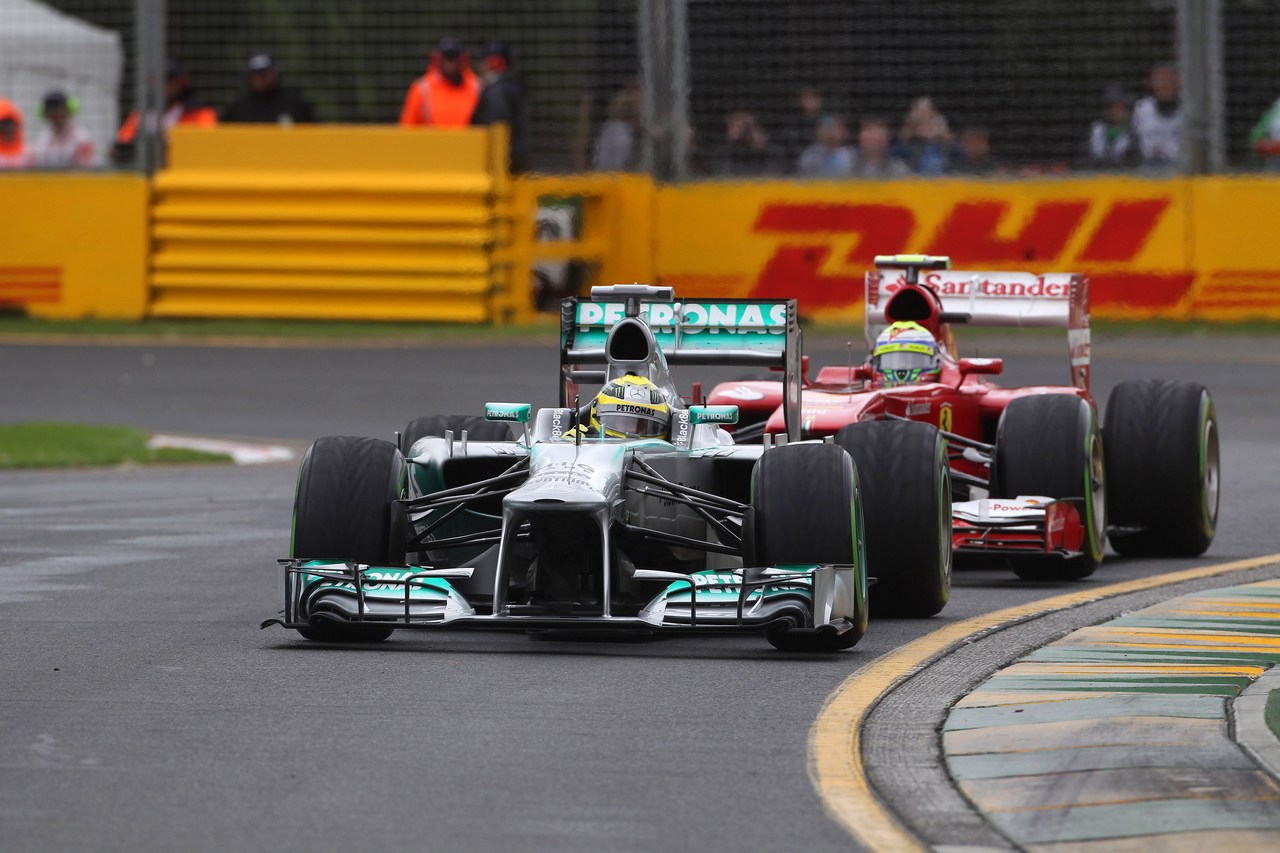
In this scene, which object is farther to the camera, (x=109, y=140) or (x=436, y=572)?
(x=109, y=140)

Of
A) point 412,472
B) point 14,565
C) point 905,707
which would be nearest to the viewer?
point 905,707

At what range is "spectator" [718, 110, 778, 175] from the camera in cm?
2317

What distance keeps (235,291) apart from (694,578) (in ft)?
50.4

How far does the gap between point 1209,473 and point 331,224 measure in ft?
40.6

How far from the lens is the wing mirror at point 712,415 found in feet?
31.3

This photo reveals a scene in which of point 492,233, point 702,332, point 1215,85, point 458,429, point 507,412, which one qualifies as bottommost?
point 458,429

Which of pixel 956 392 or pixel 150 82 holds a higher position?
pixel 150 82

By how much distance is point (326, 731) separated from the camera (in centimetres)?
698

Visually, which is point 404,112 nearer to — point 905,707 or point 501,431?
point 501,431

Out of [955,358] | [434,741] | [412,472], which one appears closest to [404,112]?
[955,358]

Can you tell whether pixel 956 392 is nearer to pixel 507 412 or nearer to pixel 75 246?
pixel 507 412

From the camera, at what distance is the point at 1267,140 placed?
22.2m

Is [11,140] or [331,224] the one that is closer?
[331,224]

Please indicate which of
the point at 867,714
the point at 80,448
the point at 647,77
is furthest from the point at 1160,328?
the point at 867,714
